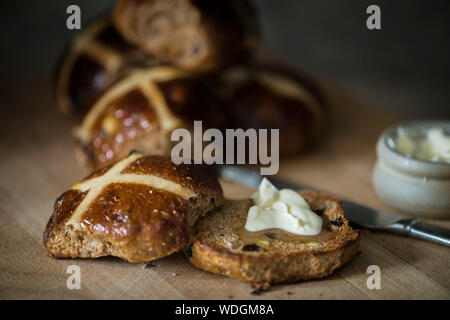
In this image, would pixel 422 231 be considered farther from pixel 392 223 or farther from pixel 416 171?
pixel 416 171

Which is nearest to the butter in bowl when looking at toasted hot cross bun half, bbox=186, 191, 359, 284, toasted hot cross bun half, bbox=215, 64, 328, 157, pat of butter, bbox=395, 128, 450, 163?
pat of butter, bbox=395, 128, 450, 163

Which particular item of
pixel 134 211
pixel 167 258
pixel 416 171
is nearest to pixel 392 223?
pixel 416 171

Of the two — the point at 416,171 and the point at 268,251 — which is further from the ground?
the point at 416,171

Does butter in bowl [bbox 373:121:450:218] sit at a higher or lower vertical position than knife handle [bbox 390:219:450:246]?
higher

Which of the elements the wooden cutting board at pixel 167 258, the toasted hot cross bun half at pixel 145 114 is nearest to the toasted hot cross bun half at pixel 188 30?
the toasted hot cross bun half at pixel 145 114

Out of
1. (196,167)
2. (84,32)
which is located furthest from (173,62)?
(196,167)

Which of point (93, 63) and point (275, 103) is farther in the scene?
point (93, 63)

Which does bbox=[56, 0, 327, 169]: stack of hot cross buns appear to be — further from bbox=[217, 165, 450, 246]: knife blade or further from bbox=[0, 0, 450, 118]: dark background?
bbox=[0, 0, 450, 118]: dark background
